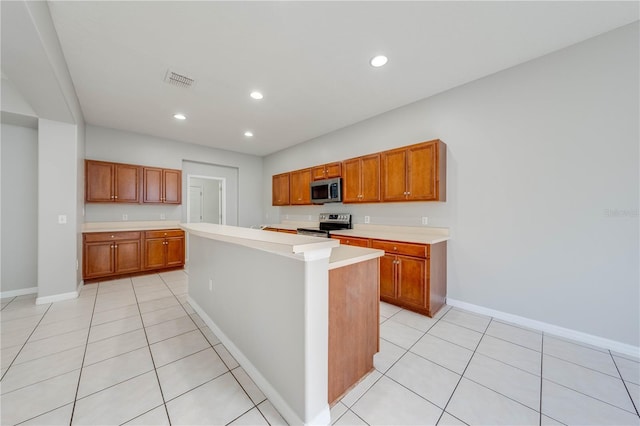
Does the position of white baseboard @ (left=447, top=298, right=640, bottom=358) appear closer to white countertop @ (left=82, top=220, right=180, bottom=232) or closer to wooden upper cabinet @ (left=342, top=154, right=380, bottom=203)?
wooden upper cabinet @ (left=342, top=154, right=380, bottom=203)

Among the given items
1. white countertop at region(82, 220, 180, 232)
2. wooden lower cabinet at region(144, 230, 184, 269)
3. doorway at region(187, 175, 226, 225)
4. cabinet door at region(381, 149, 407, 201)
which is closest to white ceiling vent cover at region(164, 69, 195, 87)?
white countertop at region(82, 220, 180, 232)

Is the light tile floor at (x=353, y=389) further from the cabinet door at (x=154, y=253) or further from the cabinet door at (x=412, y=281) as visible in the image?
the cabinet door at (x=154, y=253)

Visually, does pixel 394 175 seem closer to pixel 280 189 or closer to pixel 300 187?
pixel 300 187

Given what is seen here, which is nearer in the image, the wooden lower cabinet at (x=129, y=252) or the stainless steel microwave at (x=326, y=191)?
the wooden lower cabinet at (x=129, y=252)

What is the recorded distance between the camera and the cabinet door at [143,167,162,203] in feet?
14.7

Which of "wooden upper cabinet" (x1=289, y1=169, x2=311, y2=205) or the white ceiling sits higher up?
the white ceiling

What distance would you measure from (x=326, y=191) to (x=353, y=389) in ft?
10.1

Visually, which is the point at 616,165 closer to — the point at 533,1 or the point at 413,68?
the point at 533,1

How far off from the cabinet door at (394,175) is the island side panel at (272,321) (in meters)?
2.21

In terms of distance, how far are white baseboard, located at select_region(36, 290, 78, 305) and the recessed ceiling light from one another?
4.77m

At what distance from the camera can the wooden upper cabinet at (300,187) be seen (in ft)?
15.6

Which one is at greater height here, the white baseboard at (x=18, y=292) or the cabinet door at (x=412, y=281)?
the cabinet door at (x=412, y=281)

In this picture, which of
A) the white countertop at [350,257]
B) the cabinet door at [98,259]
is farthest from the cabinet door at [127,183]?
the white countertop at [350,257]

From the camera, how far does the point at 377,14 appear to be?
1847 mm
